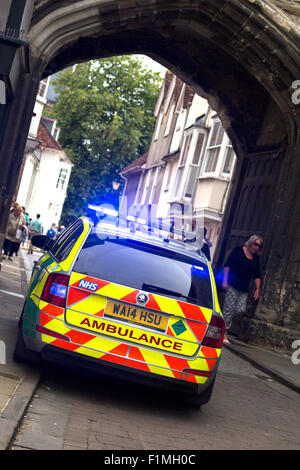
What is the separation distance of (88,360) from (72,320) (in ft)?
1.19

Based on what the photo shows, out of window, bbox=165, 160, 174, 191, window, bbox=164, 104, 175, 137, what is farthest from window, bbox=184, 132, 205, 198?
window, bbox=164, 104, 175, 137

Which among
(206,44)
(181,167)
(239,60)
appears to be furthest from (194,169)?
(239,60)

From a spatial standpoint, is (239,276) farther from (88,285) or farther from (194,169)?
(194,169)

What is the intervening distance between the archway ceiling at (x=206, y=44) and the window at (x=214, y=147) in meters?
8.25

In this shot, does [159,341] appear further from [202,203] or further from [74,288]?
[202,203]

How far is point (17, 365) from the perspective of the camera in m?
7.29

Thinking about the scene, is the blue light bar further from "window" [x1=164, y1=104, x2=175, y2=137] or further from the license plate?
"window" [x1=164, y1=104, x2=175, y2=137]

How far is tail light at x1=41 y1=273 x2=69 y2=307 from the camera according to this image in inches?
268

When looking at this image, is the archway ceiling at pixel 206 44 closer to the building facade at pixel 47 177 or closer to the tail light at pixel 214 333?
the tail light at pixel 214 333

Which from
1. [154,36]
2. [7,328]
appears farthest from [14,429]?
[154,36]

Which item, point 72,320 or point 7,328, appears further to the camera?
point 7,328

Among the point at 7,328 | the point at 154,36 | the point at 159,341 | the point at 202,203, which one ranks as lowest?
the point at 7,328

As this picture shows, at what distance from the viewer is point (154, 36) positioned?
61.3 feet
